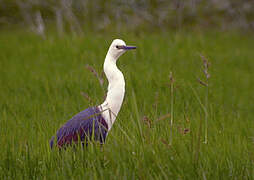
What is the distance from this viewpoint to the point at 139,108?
5027 millimetres

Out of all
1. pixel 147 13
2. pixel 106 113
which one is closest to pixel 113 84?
pixel 106 113

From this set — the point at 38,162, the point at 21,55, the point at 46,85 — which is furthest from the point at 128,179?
the point at 21,55

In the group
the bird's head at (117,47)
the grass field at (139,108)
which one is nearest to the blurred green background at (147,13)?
the grass field at (139,108)

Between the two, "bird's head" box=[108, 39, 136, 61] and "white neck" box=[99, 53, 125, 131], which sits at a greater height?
"bird's head" box=[108, 39, 136, 61]

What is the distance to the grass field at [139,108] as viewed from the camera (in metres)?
3.03

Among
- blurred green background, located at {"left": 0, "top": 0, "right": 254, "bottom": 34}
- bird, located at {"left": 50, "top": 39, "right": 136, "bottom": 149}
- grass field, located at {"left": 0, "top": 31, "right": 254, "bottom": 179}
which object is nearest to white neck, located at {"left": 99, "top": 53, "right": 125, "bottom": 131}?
bird, located at {"left": 50, "top": 39, "right": 136, "bottom": 149}

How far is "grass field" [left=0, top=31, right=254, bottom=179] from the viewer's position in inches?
119

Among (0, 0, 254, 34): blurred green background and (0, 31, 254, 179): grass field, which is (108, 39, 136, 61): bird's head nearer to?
(0, 31, 254, 179): grass field

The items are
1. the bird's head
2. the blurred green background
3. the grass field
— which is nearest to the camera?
the grass field

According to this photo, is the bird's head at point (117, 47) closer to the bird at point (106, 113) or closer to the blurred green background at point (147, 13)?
the bird at point (106, 113)

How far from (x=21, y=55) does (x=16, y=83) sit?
2.28m

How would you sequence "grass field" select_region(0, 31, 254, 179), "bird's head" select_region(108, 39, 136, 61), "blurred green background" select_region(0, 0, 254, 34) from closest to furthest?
"grass field" select_region(0, 31, 254, 179) → "bird's head" select_region(108, 39, 136, 61) → "blurred green background" select_region(0, 0, 254, 34)

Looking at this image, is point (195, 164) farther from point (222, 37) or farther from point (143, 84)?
point (222, 37)

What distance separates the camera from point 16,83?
6.89m
